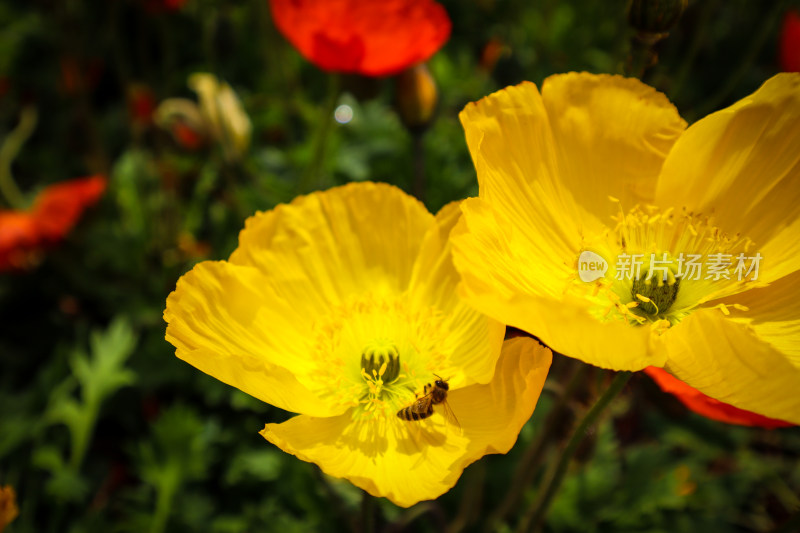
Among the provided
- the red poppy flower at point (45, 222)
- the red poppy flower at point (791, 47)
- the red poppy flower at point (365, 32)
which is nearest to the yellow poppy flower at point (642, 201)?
the red poppy flower at point (365, 32)

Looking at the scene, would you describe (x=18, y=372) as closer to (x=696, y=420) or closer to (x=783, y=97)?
(x=696, y=420)

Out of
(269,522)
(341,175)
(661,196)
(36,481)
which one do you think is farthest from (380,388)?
(36,481)

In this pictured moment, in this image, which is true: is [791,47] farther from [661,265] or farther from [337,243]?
[337,243]

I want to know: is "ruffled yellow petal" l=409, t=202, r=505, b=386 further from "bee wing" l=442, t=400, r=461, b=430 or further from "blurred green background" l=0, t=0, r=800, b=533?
"blurred green background" l=0, t=0, r=800, b=533

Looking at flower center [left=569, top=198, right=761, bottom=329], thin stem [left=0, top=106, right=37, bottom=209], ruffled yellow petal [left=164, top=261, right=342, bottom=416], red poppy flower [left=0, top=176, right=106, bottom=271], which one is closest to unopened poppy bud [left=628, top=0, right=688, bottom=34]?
flower center [left=569, top=198, right=761, bottom=329]

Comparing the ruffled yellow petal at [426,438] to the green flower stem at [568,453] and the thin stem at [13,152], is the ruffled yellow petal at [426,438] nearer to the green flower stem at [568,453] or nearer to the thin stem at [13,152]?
Result: the green flower stem at [568,453]

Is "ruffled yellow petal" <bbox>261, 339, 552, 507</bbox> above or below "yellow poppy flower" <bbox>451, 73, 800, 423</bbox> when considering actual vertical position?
below
